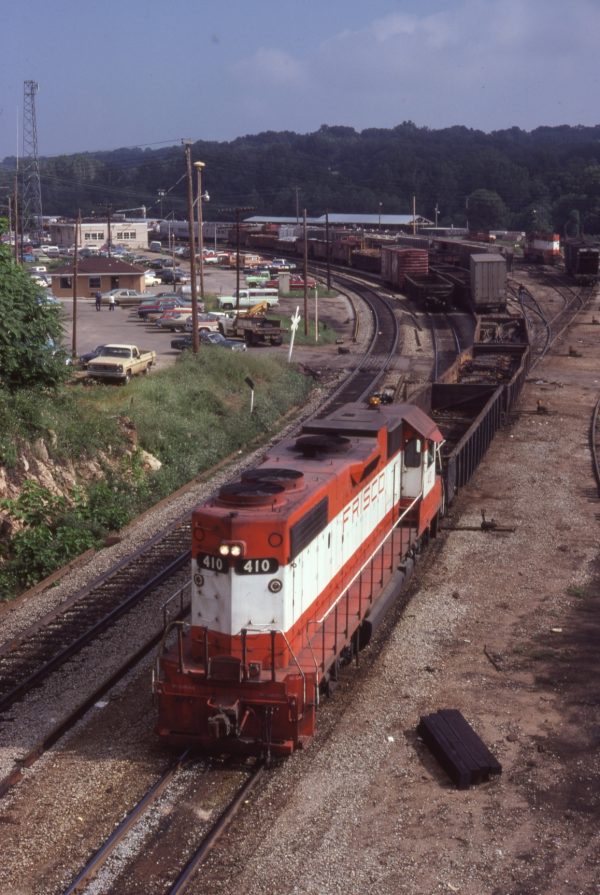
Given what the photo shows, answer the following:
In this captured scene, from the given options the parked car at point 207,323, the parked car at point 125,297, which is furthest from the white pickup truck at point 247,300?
the parked car at point 207,323

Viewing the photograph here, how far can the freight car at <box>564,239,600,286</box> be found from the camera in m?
81.4

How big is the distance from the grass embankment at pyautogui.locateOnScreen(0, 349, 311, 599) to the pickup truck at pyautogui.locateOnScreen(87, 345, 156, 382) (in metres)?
1.09

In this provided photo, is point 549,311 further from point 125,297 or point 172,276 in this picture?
point 172,276

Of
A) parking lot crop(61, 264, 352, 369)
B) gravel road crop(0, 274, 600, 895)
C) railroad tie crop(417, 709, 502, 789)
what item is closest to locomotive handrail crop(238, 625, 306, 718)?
gravel road crop(0, 274, 600, 895)

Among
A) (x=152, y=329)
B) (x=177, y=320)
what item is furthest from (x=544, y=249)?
(x=152, y=329)

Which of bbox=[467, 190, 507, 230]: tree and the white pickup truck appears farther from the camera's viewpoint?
bbox=[467, 190, 507, 230]: tree

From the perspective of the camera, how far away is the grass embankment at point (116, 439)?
76.5 ft

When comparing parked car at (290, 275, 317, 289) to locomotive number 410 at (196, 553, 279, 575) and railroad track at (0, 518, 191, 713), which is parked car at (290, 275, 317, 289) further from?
locomotive number 410 at (196, 553, 279, 575)

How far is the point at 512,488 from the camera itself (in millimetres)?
27594

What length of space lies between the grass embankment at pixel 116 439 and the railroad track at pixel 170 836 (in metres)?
9.86

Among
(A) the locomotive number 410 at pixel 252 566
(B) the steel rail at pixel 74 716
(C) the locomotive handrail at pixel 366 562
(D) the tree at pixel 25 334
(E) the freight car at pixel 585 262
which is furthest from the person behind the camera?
(E) the freight car at pixel 585 262

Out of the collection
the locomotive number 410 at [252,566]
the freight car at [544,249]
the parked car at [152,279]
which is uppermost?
the freight car at [544,249]

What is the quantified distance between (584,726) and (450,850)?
12.9 ft

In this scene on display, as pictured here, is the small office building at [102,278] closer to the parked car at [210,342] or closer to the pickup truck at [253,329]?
the pickup truck at [253,329]
